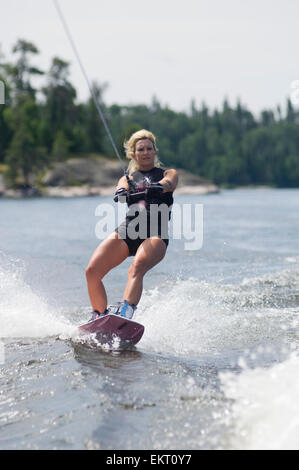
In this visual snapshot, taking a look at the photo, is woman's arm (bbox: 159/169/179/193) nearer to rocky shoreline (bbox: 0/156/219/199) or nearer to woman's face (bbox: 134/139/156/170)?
woman's face (bbox: 134/139/156/170)

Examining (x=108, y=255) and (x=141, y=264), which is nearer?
(x=141, y=264)

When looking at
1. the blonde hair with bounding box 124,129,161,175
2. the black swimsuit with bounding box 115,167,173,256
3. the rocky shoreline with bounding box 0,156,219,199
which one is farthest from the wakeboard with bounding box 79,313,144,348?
the rocky shoreline with bounding box 0,156,219,199

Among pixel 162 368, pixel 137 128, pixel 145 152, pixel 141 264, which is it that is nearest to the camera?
pixel 162 368

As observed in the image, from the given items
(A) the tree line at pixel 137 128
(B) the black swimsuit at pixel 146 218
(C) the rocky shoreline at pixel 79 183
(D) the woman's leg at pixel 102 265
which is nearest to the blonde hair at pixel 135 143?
(B) the black swimsuit at pixel 146 218

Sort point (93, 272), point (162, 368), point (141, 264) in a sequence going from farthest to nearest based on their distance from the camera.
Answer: point (93, 272) < point (141, 264) < point (162, 368)

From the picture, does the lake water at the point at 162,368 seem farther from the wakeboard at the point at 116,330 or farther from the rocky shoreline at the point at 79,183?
the rocky shoreline at the point at 79,183

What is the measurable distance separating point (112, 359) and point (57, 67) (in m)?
81.5

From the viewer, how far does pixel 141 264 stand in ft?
19.2

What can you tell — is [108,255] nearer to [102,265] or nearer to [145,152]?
[102,265]

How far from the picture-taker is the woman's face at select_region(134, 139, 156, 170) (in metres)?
6.12

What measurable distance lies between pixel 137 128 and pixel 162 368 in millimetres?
61304

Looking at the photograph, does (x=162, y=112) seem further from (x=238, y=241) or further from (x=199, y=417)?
(x=199, y=417)

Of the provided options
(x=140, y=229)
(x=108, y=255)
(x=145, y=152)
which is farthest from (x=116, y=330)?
(x=145, y=152)

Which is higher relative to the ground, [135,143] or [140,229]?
[135,143]
